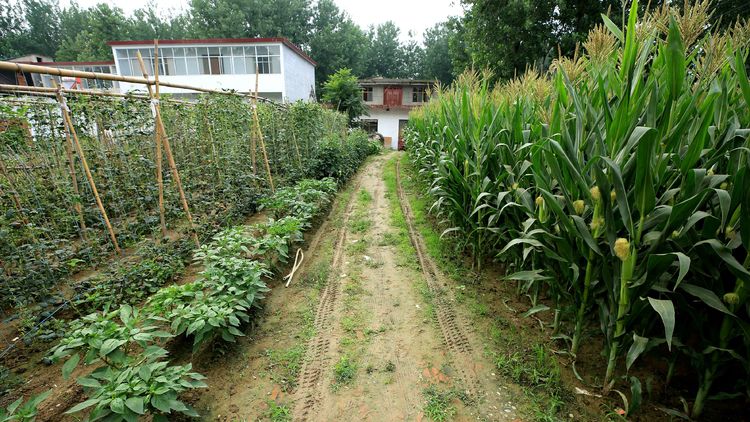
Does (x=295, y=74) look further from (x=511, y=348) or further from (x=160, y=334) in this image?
(x=511, y=348)

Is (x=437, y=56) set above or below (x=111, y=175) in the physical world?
above

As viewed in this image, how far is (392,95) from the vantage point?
1037 inches

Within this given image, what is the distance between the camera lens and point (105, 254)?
3752 millimetres

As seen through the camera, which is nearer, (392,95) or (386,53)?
(392,95)

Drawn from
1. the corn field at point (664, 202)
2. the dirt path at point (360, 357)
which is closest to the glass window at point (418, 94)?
→ the dirt path at point (360, 357)

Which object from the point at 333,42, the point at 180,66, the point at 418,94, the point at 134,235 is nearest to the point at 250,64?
the point at 180,66

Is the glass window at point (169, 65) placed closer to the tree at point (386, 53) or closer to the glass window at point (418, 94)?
the glass window at point (418, 94)

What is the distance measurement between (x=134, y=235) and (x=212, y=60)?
20.0 metres

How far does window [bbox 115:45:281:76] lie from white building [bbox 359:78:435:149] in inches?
323

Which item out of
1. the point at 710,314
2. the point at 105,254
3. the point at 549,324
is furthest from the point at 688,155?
the point at 105,254

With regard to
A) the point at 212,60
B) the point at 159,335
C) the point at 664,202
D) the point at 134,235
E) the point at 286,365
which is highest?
the point at 212,60

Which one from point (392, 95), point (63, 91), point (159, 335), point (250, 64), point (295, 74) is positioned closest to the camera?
point (159, 335)

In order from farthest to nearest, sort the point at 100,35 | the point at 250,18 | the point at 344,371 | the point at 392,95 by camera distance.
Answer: the point at 100,35 < the point at 250,18 < the point at 392,95 < the point at 344,371

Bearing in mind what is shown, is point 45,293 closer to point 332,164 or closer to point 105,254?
point 105,254
